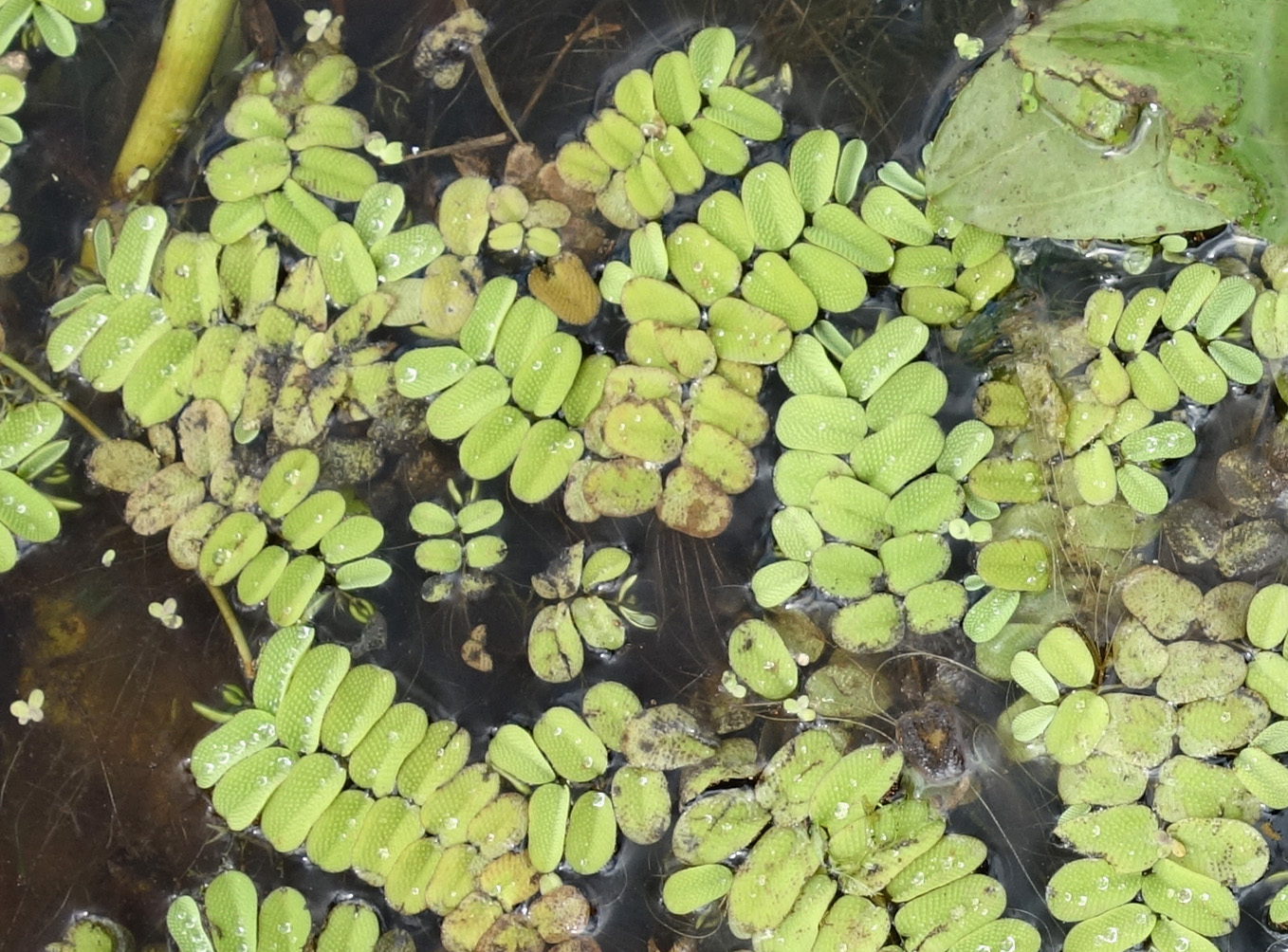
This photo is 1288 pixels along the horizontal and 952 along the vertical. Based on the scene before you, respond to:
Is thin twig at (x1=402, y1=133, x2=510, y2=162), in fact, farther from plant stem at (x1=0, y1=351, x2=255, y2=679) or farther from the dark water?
plant stem at (x1=0, y1=351, x2=255, y2=679)

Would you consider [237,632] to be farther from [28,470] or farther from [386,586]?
[28,470]

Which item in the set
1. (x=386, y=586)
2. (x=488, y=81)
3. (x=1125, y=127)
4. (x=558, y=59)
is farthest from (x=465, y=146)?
(x=1125, y=127)

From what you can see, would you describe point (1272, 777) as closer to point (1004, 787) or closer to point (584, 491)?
point (1004, 787)

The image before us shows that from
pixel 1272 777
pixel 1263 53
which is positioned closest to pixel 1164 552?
pixel 1272 777

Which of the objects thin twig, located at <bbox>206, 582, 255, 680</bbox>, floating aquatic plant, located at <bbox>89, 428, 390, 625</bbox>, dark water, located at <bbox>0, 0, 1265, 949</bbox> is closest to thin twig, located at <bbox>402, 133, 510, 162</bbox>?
dark water, located at <bbox>0, 0, 1265, 949</bbox>

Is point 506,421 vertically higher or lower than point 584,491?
higher

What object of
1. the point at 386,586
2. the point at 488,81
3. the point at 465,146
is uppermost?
the point at 488,81
